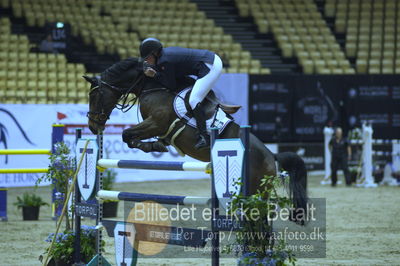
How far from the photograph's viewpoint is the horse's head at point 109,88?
6.86 meters

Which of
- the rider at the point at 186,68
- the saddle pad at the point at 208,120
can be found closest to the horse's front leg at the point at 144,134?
the saddle pad at the point at 208,120

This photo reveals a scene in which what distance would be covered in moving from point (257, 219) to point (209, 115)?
1.99m

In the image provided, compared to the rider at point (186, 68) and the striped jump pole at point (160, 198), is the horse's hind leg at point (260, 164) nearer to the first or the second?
the rider at point (186, 68)

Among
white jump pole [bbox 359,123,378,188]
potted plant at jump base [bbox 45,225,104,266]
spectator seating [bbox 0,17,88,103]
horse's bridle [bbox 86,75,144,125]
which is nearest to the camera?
potted plant at jump base [bbox 45,225,104,266]

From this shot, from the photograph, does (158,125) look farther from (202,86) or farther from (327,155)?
(327,155)

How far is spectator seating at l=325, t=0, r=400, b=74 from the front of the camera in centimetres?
2016

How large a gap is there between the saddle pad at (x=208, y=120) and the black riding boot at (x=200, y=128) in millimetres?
56

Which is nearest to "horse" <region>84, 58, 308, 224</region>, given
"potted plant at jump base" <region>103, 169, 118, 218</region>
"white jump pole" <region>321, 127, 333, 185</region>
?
"potted plant at jump base" <region>103, 169, 118, 218</region>

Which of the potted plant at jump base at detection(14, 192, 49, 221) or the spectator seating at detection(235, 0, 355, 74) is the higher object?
the spectator seating at detection(235, 0, 355, 74)

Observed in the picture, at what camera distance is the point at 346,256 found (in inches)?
273

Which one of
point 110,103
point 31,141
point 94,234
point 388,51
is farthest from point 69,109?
point 388,51

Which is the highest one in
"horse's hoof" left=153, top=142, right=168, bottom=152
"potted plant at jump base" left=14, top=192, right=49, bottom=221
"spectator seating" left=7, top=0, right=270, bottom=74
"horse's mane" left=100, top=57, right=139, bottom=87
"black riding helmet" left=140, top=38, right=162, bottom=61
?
"spectator seating" left=7, top=0, right=270, bottom=74

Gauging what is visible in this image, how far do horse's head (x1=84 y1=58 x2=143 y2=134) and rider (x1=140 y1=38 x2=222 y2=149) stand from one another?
340 mm

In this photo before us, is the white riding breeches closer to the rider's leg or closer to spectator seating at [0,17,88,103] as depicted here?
the rider's leg
